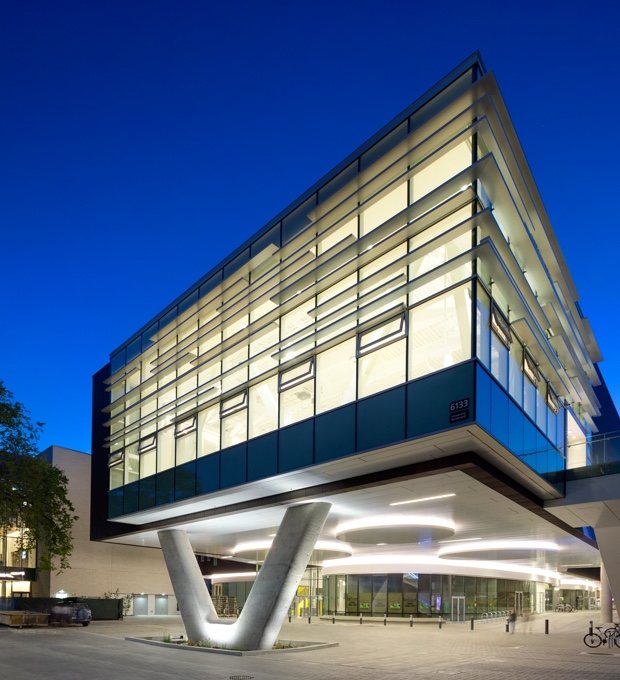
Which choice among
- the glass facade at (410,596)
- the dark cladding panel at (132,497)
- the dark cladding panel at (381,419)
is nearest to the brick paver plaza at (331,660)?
the dark cladding panel at (132,497)

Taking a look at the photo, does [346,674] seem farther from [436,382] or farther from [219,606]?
[219,606]

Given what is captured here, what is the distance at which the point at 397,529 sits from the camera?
30.7 m

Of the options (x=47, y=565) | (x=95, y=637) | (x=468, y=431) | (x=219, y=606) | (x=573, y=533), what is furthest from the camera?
(x=219, y=606)

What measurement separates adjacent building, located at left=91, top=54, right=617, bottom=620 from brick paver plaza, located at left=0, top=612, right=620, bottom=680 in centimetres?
469

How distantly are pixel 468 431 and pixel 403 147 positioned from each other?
831cm

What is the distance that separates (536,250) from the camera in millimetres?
21344

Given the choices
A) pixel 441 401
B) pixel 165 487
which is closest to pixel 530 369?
pixel 441 401

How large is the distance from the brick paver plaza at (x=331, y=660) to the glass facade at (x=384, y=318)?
233 inches

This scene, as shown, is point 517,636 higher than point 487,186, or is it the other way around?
point 487,186

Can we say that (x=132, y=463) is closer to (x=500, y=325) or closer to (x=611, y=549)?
(x=500, y=325)

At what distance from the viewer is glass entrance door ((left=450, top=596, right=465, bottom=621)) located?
173 ft

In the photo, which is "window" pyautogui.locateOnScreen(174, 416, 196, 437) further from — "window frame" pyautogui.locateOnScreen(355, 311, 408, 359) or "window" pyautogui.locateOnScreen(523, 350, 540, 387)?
"window" pyautogui.locateOnScreen(523, 350, 540, 387)

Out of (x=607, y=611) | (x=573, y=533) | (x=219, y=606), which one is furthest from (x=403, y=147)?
(x=219, y=606)

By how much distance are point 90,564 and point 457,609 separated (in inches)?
1095
